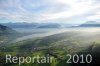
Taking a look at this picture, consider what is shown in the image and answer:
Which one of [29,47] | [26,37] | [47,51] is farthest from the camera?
[26,37]

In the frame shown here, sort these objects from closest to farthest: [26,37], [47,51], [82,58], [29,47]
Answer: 1. [82,58]
2. [47,51]
3. [29,47]
4. [26,37]

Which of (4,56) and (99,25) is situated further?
(99,25)

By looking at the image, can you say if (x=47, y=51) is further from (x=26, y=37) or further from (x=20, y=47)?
(x=26, y=37)

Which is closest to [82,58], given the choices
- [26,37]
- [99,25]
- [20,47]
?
[99,25]

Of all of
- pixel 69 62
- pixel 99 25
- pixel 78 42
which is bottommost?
pixel 69 62

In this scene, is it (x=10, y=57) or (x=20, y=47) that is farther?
(x=20, y=47)

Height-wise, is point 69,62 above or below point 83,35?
below

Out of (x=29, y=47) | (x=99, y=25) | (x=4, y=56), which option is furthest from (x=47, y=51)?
(x=99, y=25)

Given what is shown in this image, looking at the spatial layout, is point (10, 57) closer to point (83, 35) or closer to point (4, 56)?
point (4, 56)

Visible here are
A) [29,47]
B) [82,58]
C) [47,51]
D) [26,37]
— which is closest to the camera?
[82,58]
